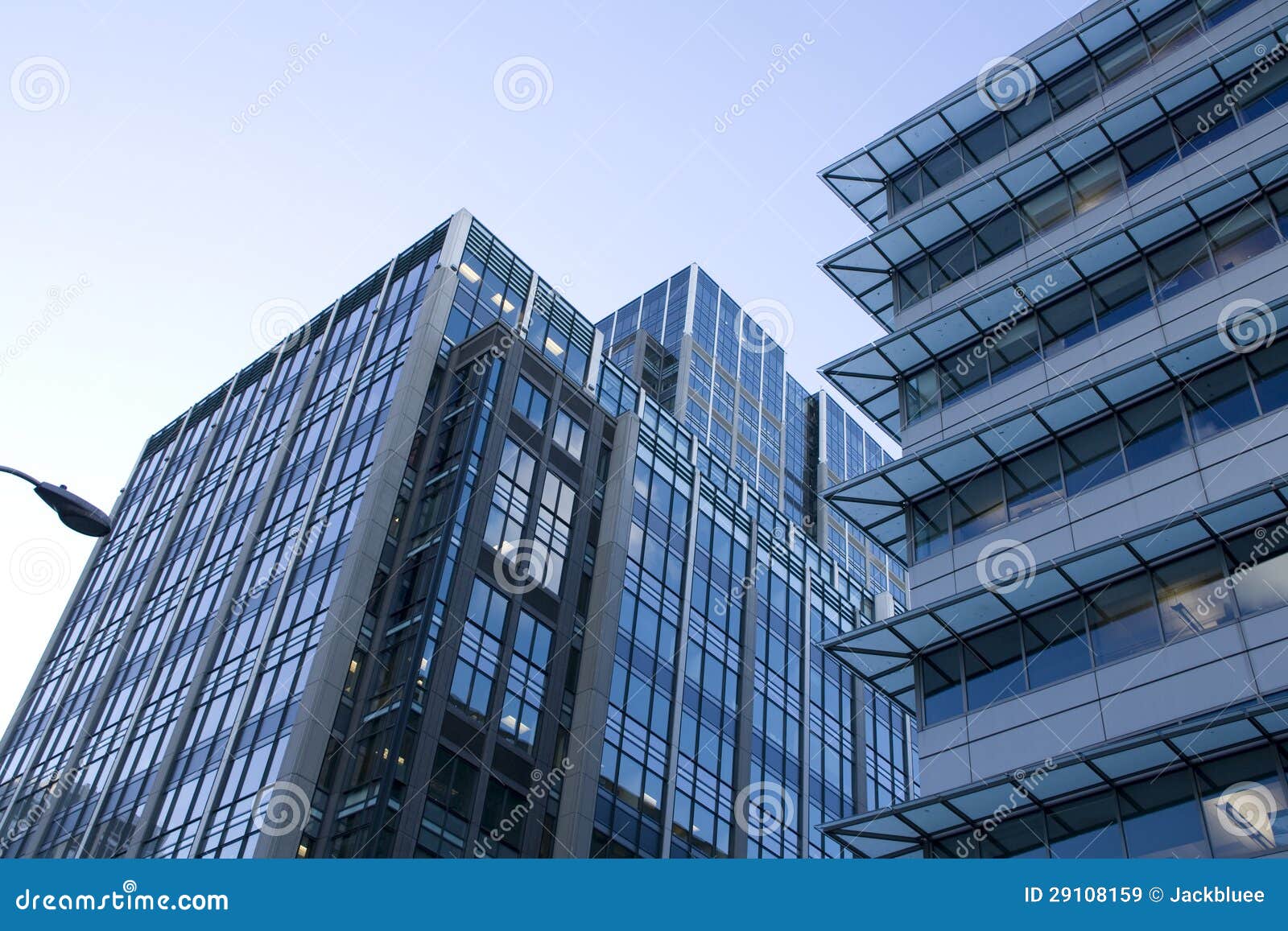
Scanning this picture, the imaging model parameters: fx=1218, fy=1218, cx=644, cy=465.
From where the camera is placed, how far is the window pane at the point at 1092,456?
28.0 metres

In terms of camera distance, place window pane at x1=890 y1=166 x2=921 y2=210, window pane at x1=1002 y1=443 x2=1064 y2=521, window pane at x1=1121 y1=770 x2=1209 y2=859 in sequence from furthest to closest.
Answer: window pane at x1=890 y1=166 x2=921 y2=210
window pane at x1=1002 y1=443 x2=1064 y2=521
window pane at x1=1121 y1=770 x2=1209 y2=859

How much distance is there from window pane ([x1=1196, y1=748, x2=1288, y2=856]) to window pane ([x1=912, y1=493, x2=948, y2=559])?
9.09m

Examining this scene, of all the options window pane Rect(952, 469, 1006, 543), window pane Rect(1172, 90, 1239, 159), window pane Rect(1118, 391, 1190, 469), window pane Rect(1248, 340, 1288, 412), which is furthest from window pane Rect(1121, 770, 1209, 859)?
window pane Rect(1172, 90, 1239, 159)

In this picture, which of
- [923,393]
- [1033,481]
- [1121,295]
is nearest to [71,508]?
[1033,481]

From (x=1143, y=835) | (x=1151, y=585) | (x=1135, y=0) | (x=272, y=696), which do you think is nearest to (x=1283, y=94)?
(x=1135, y=0)

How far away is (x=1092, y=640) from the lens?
25.9 m

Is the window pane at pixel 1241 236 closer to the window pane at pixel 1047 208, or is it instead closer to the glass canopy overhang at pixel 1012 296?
the glass canopy overhang at pixel 1012 296

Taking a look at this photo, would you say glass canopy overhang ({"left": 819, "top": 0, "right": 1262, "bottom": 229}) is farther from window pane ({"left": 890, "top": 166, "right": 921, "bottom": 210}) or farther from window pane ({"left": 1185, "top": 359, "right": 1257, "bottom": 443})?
window pane ({"left": 1185, "top": 359, "right": 1257, "bottom": 443})

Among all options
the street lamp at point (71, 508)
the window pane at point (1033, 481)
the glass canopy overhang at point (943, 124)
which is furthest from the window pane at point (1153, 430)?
the street lamp at point (71, 508)

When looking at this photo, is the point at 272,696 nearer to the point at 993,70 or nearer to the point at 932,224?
the point at 932,224

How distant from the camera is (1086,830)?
24.0 meters

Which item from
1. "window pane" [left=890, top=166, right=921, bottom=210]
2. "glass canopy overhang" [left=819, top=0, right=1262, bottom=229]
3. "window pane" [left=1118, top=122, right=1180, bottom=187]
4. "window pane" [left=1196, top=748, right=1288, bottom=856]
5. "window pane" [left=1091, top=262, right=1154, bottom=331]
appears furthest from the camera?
"window pane" [left=890, top=166, right=921, bottom=210]

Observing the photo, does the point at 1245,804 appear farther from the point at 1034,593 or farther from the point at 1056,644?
the point at 1034,593

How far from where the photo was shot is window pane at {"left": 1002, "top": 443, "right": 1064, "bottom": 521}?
2884cm
